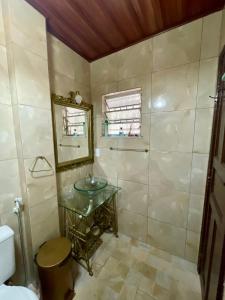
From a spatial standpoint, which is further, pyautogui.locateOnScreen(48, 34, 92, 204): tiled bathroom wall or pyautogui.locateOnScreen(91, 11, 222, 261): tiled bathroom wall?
pyautogui.locateOnScreen(48, 34, 92, 204): tiled bathroom wall

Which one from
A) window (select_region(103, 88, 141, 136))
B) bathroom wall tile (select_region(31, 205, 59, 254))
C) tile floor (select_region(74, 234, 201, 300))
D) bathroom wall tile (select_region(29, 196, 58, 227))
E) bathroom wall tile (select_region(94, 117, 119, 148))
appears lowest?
tile floor (select_region(74, 234, 201, 300))

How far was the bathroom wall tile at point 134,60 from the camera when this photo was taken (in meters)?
1.49

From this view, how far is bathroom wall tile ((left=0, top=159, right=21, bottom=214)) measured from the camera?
3.61 ft

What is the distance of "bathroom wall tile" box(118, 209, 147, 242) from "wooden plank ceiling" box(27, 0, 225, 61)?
2095mm

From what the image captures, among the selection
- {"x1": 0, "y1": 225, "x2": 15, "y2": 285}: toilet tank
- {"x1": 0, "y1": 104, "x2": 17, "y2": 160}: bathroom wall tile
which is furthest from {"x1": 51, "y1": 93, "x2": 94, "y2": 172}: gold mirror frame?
{"x1": 0, "y1": 225, "x2": 15, "y2": 285}: toilet tank

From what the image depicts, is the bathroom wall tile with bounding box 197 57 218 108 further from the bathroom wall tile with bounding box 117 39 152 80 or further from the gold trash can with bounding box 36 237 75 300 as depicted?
the gold trash can with bounding box 36 237 75 300

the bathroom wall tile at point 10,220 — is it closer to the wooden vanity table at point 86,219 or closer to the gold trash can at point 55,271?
the gold trash can at point 55,271

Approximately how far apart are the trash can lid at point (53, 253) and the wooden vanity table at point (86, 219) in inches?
10.7

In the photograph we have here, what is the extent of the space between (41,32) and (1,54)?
0.39 meters

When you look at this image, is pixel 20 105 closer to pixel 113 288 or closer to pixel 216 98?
pixel 216 98

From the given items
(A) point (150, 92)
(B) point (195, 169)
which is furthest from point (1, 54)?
(B) point (195, 169)

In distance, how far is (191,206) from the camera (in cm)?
146

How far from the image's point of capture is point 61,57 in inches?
59.4

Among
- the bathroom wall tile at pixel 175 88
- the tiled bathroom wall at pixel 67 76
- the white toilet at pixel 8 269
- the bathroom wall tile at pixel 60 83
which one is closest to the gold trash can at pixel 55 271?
the white toilet at pixel 8 269
